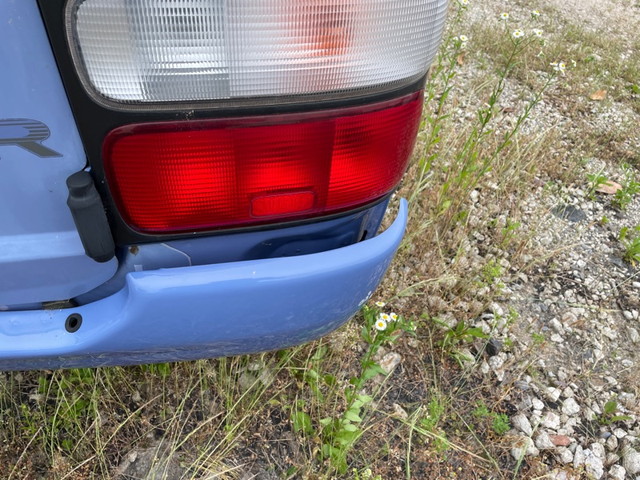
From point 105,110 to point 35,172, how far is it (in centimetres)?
19

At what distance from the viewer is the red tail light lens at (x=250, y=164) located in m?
0.84

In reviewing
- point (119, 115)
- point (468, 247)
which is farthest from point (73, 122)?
point (468, 247)

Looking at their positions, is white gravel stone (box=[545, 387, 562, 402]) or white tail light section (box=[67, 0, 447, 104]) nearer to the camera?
white tail light section (box=[67, 0, 447, 104])

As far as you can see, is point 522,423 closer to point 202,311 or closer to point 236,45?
point 202,311

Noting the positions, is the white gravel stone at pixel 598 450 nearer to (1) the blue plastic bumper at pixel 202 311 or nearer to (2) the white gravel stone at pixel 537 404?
(2) the white gravel stone at pixel 537 404

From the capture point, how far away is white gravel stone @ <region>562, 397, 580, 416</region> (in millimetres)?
1679

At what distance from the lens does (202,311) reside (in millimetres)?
988

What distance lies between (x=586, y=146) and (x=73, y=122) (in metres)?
2.98

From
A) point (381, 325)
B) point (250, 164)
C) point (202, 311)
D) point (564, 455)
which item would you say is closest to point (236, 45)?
point (250, 164)

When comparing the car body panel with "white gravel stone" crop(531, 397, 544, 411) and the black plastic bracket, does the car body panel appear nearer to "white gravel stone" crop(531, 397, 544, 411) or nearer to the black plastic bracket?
the black plastic bracket

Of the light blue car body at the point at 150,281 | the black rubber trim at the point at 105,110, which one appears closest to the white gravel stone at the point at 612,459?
the light blue car body at the point at 150,281

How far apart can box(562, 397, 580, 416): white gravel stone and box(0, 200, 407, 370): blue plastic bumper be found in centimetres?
101

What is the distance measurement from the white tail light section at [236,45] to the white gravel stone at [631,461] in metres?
1.49

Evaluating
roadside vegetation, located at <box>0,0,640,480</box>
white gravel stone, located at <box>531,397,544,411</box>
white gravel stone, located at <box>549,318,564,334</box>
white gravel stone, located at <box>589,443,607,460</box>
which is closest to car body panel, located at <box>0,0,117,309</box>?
roadside vegetation, located at <box>0,0,640,480</box>
